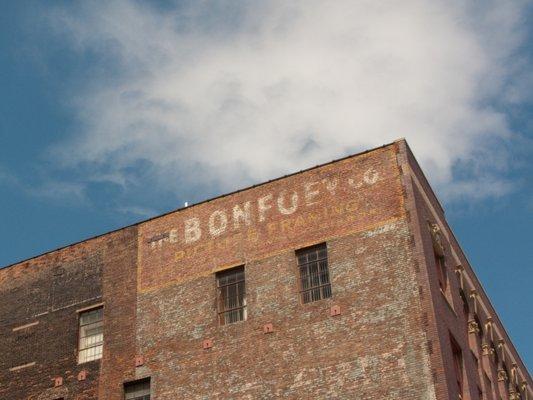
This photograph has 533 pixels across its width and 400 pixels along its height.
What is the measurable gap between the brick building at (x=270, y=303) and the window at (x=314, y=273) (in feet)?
0.12

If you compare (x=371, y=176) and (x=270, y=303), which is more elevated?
(x=371, y=176)

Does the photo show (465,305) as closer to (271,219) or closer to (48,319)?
(271,219)

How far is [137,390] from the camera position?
31922mm

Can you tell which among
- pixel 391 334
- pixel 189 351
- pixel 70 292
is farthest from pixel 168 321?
pixel 391 334

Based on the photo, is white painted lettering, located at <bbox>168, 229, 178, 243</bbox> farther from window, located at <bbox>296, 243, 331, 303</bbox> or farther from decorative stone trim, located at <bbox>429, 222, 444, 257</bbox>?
decorative stone trim, located at <bbox>429, 222, 444, 257</bbox>

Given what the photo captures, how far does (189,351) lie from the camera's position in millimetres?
31453

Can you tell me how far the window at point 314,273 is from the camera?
3045 centimetres

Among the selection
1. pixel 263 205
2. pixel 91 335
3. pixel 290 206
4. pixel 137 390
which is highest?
pixel 263 205

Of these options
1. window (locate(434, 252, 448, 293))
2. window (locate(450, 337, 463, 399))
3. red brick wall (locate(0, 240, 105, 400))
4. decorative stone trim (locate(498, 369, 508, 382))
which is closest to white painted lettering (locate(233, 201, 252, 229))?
red brick wall (locate(0, 240, 105, 400))

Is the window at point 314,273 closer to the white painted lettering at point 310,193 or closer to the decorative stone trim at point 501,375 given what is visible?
→ the white painted lettering at point 310,193

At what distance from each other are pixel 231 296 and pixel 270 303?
1673mm

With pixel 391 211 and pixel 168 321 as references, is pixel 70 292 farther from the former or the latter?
pixel 391 211

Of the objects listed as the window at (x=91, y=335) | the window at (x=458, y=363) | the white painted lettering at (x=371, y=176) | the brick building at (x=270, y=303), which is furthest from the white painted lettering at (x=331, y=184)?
the window at (x=91, y=335)

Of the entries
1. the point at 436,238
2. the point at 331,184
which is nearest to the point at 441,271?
the point at 436,238
